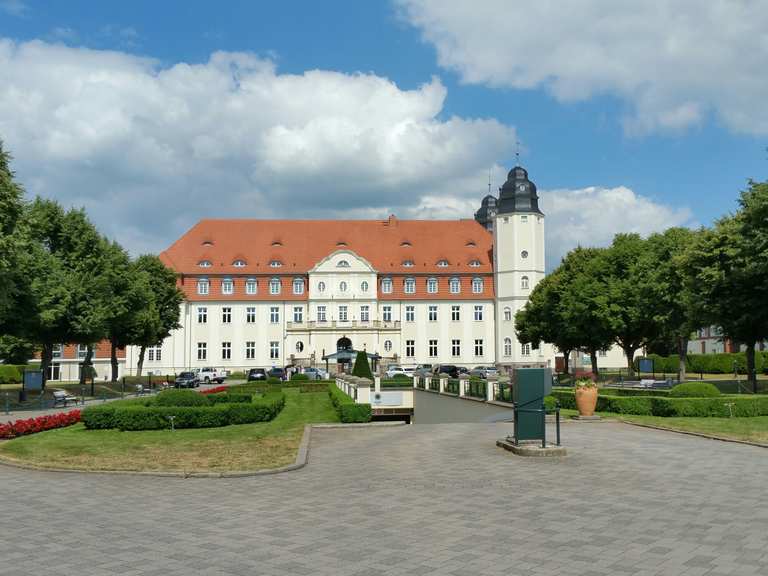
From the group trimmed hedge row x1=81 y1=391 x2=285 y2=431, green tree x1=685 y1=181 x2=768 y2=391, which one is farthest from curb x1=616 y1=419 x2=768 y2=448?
green tree x1=685 y1=181 x2=768 y2=391

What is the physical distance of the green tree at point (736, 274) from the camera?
37750mm

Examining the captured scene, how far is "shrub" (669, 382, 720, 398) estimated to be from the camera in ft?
90.4

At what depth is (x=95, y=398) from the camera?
43.8 meters

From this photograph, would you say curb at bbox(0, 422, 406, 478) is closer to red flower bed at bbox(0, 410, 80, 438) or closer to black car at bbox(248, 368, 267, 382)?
red flower bed at bbox(0, 410, 80, 438)

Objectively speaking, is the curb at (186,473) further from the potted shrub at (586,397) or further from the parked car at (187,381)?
the parked car at (187,381)

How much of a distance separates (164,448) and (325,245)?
6945 cm

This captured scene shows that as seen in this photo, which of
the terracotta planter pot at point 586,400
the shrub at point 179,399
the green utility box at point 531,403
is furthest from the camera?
the terracotta planter pot at point 586,400

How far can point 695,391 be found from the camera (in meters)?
27.7

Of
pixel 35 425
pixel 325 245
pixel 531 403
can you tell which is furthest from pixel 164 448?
pixel 325 245

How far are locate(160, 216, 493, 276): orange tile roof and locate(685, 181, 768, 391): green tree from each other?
151 ft

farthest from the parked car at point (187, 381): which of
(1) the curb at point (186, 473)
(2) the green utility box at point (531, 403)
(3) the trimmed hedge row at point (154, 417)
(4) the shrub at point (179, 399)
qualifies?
(2) the green utility box at point (531, 403)

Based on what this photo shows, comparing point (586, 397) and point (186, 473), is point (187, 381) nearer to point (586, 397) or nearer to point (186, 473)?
point (586, 397)

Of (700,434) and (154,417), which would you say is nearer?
(700,434)

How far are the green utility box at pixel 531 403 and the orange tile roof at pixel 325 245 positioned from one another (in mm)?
67887
